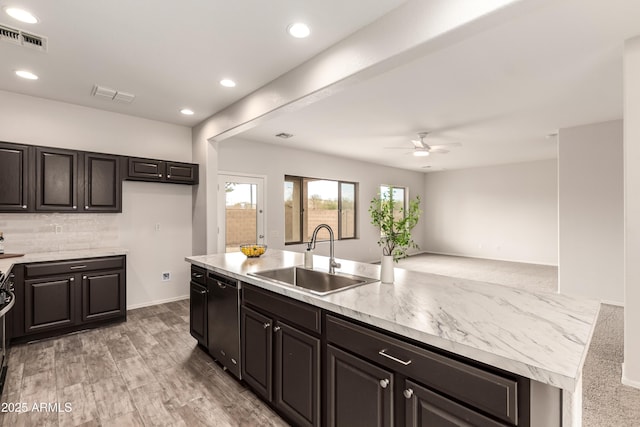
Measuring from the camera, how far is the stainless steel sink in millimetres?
2244

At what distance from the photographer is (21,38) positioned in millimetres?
2475

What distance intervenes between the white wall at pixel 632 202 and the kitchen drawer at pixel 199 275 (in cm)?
355

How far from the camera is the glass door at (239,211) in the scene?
5.32 meters

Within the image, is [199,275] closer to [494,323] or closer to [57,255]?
[57,255]

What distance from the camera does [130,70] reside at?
3.05 metres

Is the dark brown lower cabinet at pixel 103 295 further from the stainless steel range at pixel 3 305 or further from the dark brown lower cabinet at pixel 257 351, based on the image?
the dark brown lower cabinet at pixel 257 351

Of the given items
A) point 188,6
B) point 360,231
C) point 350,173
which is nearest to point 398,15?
point 188,6

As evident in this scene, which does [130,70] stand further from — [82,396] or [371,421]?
[371,421]

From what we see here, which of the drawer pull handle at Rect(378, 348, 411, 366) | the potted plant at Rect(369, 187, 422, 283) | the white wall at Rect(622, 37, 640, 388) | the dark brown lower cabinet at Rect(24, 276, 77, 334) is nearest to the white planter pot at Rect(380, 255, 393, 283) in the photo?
the potted plant at Rect(369, 187, 422, 283)

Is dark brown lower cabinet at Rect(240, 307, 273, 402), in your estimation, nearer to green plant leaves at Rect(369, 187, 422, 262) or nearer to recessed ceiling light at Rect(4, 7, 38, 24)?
green plant leaves at Rect(369, 187, 422, 262)

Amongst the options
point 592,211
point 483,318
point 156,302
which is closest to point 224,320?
point 483,318

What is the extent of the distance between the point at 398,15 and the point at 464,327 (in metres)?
1.95

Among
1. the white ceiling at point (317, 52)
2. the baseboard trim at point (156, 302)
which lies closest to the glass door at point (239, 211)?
the baseboard trim at point (156, 302)

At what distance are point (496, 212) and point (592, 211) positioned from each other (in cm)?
411
